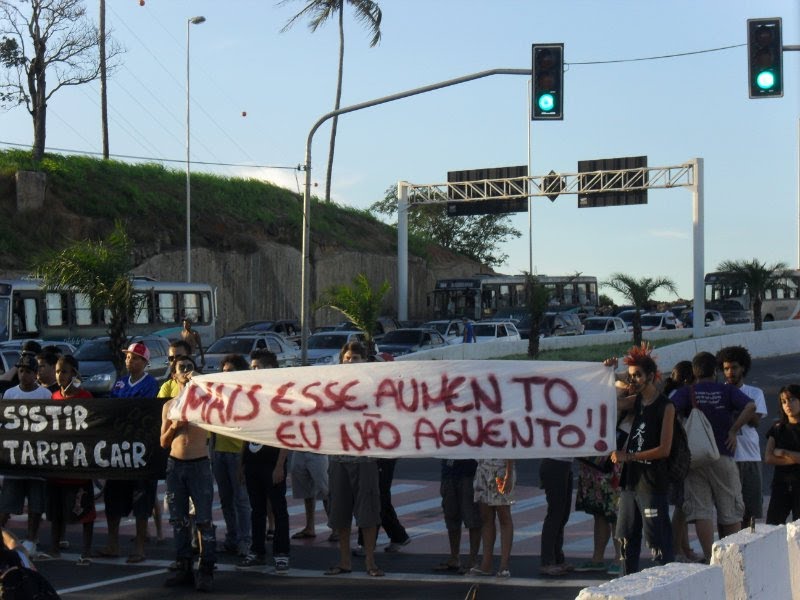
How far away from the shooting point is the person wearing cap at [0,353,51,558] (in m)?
11.2

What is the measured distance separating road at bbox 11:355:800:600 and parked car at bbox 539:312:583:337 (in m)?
33.2

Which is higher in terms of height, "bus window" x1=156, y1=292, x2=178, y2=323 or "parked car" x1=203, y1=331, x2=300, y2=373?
"bus window" x1=156, y1=292, x2=178, y2=323

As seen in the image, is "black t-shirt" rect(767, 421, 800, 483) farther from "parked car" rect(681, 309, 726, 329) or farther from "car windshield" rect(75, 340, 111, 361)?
"parked car" rect(681, 309, 726, 329)

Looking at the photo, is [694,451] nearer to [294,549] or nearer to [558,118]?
[294,549]

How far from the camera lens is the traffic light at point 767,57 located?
16016 mm

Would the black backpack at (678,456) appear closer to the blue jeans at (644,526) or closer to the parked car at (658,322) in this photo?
the blue jeans at (644,526)

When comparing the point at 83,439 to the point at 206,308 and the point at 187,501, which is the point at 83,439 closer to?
the point at 187,501

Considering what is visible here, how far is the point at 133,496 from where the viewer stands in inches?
433

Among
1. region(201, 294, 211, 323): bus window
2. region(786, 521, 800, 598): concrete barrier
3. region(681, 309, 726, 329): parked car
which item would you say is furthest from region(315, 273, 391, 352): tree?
region(786, 521, 800, 598): concrete barrier

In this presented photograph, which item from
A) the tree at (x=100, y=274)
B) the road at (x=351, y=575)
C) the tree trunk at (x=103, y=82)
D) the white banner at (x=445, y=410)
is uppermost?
the tree trunk at (x=103, y=82)

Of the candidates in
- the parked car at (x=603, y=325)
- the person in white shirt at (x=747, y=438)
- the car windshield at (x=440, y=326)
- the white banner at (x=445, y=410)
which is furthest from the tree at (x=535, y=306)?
the white banner at (x=445, y=410)

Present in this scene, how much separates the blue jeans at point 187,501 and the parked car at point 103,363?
16.6m

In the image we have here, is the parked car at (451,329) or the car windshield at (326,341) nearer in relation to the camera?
the car windshield at (326,341)

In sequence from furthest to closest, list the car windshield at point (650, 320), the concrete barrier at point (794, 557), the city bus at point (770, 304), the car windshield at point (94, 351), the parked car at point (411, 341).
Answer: the city bus at point (770, 304) → the car windshield at point (650, 320) → the parked car at point (411, 341) → the car windshield at point (94, 351) → the concrete barrier at point (794, 557)
